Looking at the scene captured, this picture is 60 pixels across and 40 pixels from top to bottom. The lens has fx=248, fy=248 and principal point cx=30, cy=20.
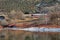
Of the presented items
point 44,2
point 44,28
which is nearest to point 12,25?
point 44,28

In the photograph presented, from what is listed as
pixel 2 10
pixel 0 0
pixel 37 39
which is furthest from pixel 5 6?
pixel 37 39

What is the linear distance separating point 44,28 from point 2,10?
1524 inches

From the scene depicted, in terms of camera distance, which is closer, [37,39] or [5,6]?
[37,39]

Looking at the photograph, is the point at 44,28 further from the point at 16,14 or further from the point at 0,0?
the point at 0,0

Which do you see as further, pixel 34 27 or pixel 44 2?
pixel 44 2

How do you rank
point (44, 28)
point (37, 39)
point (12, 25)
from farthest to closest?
point (12, 25) → point (44, 28) → point (37, 39)

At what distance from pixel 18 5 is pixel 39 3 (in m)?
20.2

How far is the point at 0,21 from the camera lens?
201 ft

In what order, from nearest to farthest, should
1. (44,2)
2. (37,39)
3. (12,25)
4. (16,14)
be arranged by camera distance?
(37,39), (12,25), (16,14), (44,2)

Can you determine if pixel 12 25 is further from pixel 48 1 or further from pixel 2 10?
pixel 48 1

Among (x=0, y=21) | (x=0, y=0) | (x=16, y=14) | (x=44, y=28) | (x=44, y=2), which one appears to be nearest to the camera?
(x=44, y=28)

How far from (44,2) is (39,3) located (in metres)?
3.76

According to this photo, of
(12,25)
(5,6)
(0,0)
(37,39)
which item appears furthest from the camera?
(0,0)

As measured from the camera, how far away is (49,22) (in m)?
57.7
